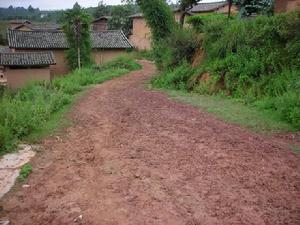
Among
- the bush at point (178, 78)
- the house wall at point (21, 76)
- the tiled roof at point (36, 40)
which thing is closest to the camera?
the bush at point (178, 78)

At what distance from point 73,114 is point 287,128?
7.43 meters

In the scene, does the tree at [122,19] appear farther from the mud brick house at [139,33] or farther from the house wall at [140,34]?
the house wall at [140,34]

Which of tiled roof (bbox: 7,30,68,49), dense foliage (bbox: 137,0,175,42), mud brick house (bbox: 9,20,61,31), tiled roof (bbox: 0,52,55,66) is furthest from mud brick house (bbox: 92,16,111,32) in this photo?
dense foliage (bbox: 137,0,175,42)

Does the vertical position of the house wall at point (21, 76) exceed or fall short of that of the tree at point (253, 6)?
it falls short

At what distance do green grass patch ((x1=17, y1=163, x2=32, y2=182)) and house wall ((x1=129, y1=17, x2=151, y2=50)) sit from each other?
3026 cm

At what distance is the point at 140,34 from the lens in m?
38.5

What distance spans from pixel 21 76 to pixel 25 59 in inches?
50.3

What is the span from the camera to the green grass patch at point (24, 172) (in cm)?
714

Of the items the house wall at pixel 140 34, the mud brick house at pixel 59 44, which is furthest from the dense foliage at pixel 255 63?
the house wall at pixel 140 34

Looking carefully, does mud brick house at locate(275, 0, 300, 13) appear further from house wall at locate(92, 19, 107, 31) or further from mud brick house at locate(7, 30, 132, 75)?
house wall at locate(92, 19, 107, 31)

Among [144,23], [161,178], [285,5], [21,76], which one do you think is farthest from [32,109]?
[144,23]

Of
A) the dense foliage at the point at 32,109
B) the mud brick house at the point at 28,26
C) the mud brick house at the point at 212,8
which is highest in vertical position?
the mud brick house at the point at 212,8

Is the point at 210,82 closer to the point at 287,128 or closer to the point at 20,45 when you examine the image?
the point at 287,128

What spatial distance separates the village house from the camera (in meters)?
35.5
